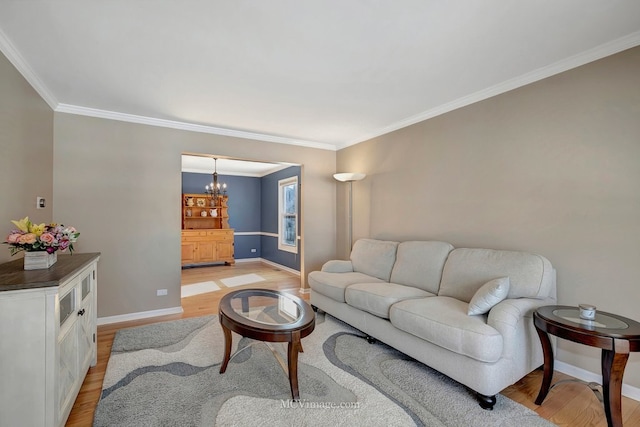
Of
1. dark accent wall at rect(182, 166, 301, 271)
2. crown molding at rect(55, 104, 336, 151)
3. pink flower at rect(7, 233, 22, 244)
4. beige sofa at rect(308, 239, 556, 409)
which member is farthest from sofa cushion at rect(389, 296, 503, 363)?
dark accent wall at rect(182, 166, 301, 271)

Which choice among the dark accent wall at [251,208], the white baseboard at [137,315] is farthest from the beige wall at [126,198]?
the dark accent wall at [251,208]

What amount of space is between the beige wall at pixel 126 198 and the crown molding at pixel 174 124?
63mm

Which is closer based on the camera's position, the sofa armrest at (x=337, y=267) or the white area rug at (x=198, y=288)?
the sofa armrest at (x=337, y=267)

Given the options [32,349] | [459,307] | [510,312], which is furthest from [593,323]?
[32,349]

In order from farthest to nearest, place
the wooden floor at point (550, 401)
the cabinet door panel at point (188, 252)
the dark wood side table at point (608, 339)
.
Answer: the cabinet door panel at point (188, 252), the wooden floor at point (550, 401), the dark wood side table at point (608, 339)

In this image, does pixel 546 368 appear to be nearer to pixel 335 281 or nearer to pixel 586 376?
pixel 586 376

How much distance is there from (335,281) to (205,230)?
16.6 ft

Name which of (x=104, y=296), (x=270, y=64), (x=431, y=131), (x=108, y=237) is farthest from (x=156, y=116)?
(x=431, y=131)

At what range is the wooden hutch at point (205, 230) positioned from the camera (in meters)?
7.37

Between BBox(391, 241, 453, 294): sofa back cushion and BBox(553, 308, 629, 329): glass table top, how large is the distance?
1.13 m

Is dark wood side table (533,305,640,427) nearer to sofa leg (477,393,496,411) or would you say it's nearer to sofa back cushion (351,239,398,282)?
sofa leg (477,393,496,411)

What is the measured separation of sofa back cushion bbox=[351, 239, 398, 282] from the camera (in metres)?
3.67

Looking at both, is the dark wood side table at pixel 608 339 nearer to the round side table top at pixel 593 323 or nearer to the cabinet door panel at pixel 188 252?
the round side table top at pixel 593 323

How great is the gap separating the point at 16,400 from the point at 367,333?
2.51 metres
